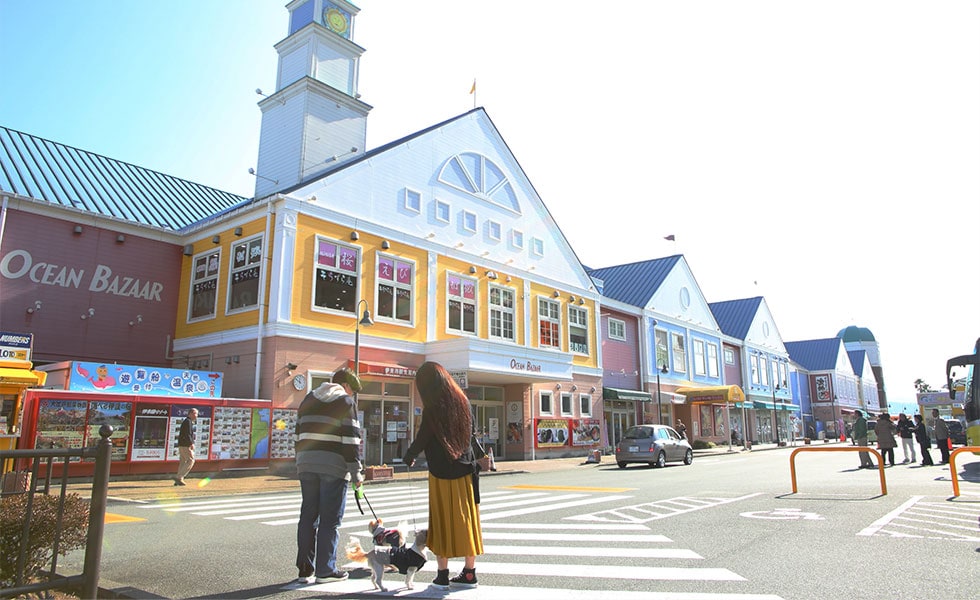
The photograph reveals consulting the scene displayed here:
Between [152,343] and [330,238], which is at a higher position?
[330,238]

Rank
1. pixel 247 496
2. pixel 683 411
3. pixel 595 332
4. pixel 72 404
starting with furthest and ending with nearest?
1. pixel 683 411
2. pixel 595 332
3. pixel 72 404
4. pixel 247 496

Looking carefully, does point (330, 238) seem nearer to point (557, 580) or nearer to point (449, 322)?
point (449, 322)

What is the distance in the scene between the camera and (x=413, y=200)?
79.6 feet

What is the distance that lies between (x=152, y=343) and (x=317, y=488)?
19082 mm

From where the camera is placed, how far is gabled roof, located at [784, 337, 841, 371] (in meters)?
71.8

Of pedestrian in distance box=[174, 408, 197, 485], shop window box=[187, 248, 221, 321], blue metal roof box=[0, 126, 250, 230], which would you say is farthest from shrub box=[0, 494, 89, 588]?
blue metal roof box=[0, 126, 250, 230]

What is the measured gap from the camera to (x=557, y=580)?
5746mm

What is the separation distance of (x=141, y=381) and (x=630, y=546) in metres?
14.6

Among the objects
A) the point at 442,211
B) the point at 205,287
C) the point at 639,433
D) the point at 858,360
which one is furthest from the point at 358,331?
the point at 858,360

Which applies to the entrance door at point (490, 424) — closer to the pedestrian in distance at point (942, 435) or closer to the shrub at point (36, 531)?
the pedestrian in distance at point (942, 435)

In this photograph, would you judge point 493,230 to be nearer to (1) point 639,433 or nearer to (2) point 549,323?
(2) point 549,323

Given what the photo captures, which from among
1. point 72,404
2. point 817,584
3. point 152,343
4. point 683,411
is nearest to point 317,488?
point 817,584

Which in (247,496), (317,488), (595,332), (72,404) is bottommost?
(247,496)

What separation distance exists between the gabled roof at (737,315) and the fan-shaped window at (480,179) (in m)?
30.9
